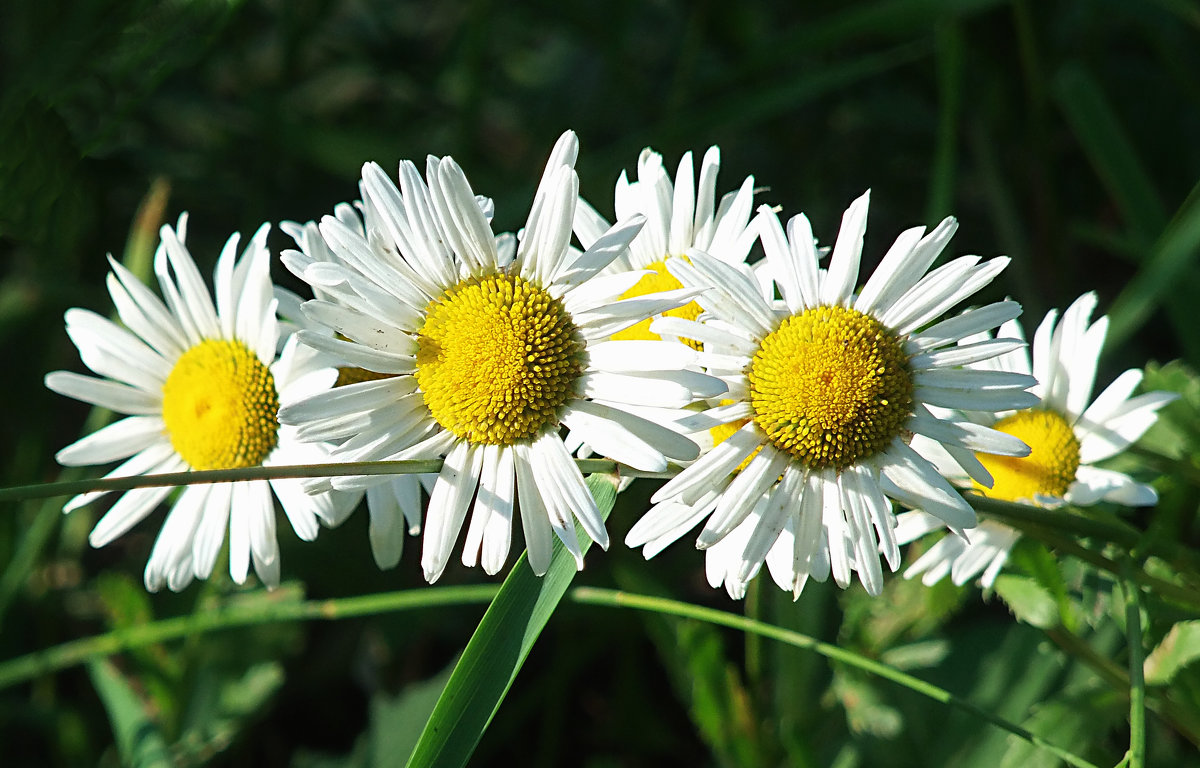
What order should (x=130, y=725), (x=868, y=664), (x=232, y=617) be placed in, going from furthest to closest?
(x=130, y=725), (x=232, y=617), (x=868, y=664)

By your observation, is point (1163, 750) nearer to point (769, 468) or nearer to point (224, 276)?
point (769, 468)

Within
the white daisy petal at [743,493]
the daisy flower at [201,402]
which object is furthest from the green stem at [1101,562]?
the daisy flower at [201,402]

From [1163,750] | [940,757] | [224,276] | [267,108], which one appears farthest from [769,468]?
[267,108]

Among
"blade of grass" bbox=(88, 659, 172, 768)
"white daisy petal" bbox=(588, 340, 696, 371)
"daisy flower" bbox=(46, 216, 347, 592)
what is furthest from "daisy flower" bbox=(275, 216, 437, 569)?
"blade of grass" bbox=(88, 659, 172, 768)

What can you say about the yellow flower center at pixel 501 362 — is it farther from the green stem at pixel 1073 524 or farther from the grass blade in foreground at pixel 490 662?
the green stem at pixel 1073 524

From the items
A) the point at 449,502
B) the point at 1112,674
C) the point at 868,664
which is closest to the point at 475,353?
the point at 449,502

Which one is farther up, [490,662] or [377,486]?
[377,486]

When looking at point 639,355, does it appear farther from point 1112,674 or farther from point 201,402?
point 1112,674

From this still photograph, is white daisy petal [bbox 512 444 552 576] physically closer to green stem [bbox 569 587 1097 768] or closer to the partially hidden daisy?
the partially hidden daisy
